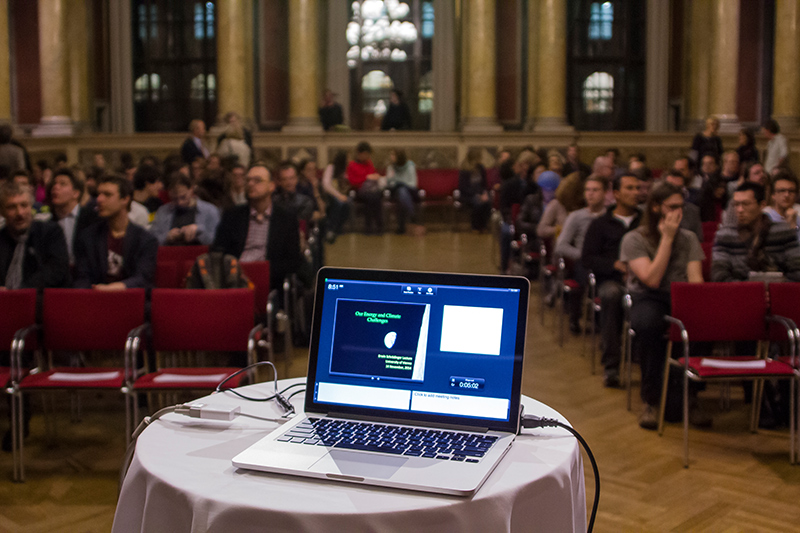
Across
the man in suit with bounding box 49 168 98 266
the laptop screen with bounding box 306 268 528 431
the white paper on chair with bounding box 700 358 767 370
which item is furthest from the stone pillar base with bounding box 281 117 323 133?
the laptop screen with bounding box 306 268 528 431

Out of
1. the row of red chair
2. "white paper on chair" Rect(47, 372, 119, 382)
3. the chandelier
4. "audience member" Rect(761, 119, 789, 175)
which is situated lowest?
"white paper on chair" Rect(47, 372, 119, 382)

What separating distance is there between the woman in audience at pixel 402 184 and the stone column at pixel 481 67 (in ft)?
9.35

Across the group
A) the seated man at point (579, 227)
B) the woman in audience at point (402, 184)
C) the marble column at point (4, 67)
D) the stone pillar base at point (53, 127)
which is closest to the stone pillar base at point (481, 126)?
the woman in audience at point (402, 184)

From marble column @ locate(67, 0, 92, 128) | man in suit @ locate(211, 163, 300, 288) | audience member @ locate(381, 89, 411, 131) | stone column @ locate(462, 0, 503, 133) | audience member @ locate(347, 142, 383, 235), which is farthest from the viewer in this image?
marble column @ locate(67, 0, 92, 128)

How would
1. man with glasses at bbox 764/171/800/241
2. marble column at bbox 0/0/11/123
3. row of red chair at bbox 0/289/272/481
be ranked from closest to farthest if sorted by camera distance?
row of red chair at bbox 0/289/272/481 < man with glasses at bbox 764/171/800/241 < marble column at bbox 0/0/11/123

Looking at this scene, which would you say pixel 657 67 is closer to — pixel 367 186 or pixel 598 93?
pixel 598 93

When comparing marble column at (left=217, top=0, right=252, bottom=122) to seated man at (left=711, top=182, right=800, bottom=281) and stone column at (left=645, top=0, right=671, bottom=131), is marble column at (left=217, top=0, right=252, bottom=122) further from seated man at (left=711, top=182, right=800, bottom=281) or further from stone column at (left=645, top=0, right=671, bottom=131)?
seated man at (left=711, top=182, right=800, bottom=281)

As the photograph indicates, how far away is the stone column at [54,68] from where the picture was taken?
46.4ft

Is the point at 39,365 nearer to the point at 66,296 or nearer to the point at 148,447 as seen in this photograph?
the point at 66,296

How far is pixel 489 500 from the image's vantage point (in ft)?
5.52

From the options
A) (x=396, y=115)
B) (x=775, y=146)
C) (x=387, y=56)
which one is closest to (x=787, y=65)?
(x=775, y=146)

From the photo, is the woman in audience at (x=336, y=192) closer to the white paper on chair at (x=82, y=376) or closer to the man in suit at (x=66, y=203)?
the man in suit at (x=66, y=203)

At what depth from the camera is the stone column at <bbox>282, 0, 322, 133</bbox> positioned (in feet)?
47.4

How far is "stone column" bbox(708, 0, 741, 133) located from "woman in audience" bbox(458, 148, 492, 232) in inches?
175
